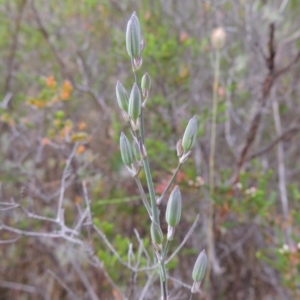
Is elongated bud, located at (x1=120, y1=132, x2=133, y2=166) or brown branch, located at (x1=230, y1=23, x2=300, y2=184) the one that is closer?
elongated bud, located at (x1=120, y1=132, x2=133, y2=166)

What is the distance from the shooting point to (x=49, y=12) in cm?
313

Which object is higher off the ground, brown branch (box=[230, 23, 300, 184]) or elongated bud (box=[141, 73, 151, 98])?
brown branch (box=[230, 23, 300, 184])

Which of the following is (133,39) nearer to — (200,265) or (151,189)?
(151,189)

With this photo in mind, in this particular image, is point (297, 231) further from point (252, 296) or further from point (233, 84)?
point (233, 84)

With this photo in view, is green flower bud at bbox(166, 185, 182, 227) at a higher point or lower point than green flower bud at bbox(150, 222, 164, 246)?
higher

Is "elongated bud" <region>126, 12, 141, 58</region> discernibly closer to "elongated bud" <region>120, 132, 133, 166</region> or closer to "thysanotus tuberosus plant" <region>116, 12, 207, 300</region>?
"thysanotus tuberosus plant" <region>116, 12, 207, 300</region>

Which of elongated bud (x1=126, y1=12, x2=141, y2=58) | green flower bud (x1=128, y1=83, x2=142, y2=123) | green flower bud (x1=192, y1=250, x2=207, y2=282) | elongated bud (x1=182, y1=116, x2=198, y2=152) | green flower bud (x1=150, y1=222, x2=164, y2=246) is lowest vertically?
green flower bud (x1=192, y1=250, x2=207, y2=282)

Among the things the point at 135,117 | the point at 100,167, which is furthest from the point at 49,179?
the point at 135,117

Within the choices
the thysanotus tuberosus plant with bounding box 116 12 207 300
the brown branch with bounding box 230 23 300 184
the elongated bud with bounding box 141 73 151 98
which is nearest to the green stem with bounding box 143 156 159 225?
the thysanotus tuberosus plant with bounding box 116 12 207 300

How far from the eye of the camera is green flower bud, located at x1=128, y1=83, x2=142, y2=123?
0.64m

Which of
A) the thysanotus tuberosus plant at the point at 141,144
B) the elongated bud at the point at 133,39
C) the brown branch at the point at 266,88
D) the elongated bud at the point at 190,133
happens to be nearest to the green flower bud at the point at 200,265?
the thysanotus tuberosus plant at the point at 141,144

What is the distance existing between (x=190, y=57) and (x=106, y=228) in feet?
4.95

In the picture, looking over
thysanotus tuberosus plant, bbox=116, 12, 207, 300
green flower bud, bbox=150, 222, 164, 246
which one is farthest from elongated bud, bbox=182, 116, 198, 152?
green flower bud, bbox=150, 222, 164, 246

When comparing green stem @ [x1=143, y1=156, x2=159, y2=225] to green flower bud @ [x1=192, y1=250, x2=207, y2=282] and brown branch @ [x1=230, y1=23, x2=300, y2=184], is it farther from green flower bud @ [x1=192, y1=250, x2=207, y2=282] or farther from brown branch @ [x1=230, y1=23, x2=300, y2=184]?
brown branch @ [x1=230, y1=23, x2=300, y2=184]
